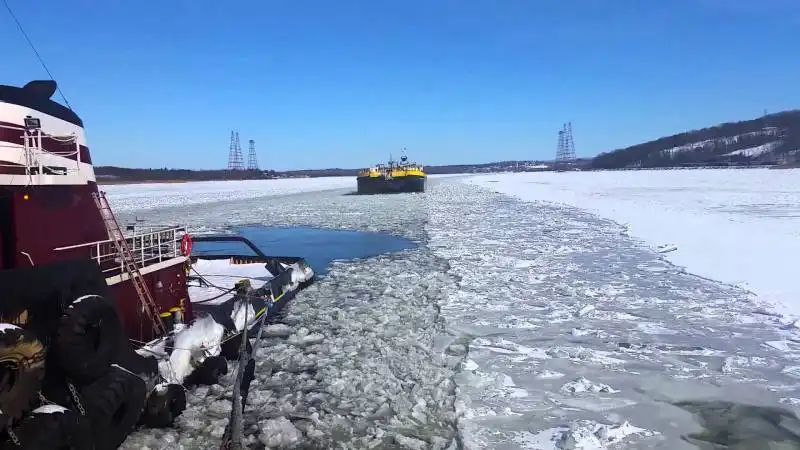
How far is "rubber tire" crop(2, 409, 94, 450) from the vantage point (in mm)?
3303

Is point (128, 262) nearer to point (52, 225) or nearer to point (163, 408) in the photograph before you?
point (52, 225)

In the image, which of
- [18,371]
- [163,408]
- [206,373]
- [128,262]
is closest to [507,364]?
[206,373]

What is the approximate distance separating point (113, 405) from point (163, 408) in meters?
0.68

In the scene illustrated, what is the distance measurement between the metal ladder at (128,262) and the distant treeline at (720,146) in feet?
374

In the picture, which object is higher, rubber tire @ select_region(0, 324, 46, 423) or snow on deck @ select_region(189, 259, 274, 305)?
rubber tire @ select_region(0, 324, 46, 423)


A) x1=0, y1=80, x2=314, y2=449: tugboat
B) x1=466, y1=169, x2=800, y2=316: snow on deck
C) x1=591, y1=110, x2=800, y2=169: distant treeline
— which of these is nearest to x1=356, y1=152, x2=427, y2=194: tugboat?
x1=466, y1=169, x2=800, y2=316: snow on deck

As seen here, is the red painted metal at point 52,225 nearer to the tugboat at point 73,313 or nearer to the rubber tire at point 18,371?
the tugboat at point 73,313

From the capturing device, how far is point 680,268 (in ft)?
36.4

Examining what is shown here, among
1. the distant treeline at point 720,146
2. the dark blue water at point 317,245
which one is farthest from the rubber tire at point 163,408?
the distant treeline at point 720,146

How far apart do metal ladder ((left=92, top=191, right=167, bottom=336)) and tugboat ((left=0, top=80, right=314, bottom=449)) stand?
19mm

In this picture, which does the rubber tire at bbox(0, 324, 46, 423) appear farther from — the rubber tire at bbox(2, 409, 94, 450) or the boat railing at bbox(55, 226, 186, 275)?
the boat railing at bbox(55, 226, 186, 275)

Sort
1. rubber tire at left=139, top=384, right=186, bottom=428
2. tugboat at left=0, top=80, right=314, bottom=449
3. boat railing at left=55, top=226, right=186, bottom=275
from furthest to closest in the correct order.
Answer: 1. boat railing at left=55, top=226, right=186, bottom=275
2. rubber tire at left=139, top=384, right=186, bottom=428
3. tugboat at left=0, top=80, right=314, bottom=449

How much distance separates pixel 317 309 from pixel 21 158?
16.2 ft

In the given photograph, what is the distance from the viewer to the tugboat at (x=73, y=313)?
3545 millimetres
